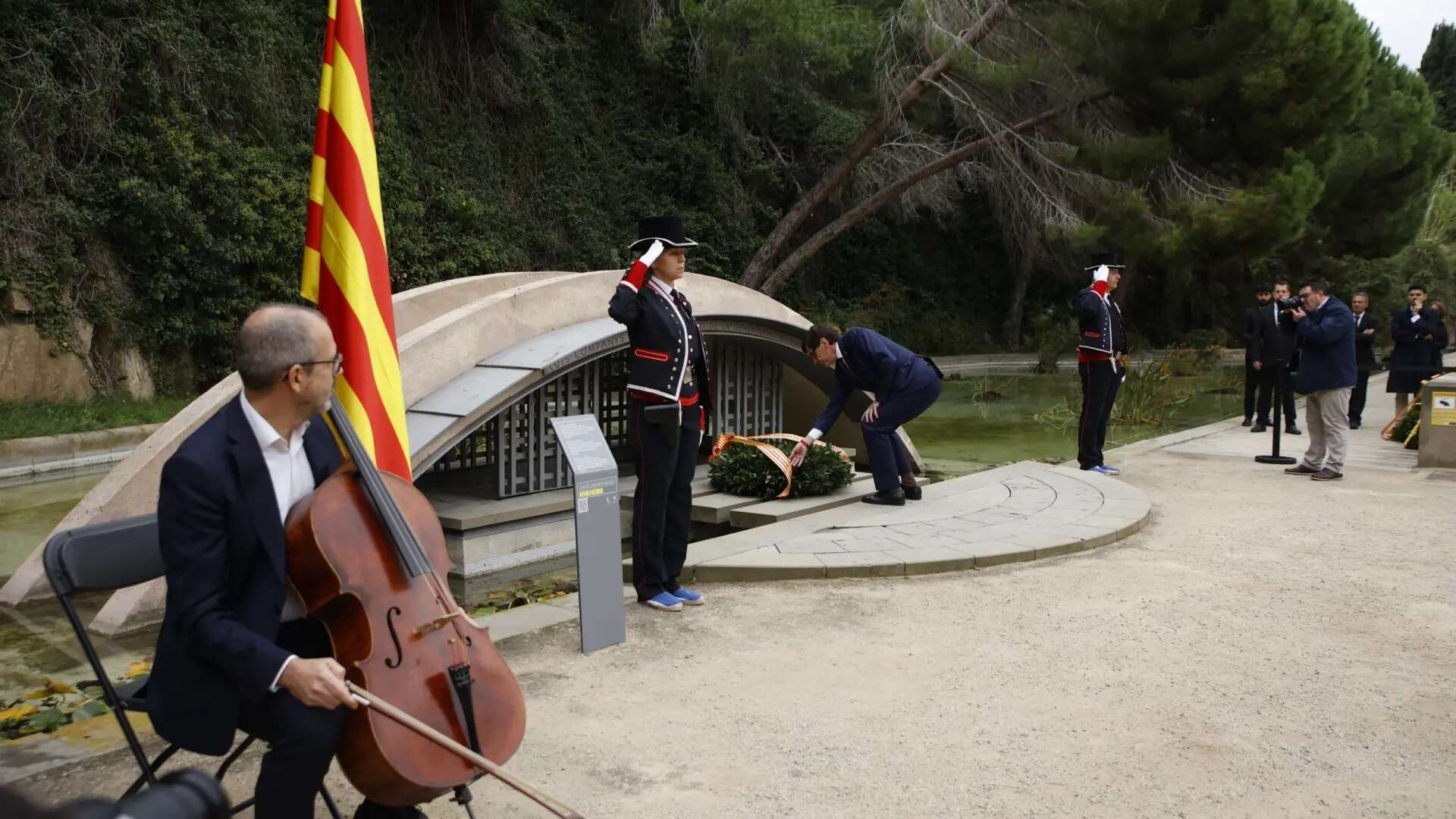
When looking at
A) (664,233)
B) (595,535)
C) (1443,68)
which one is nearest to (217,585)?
(595,535)

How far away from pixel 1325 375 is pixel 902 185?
13339mm

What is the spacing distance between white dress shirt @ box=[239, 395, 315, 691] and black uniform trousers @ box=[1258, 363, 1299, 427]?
11.2 meters

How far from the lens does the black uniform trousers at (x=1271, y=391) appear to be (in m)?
12.0

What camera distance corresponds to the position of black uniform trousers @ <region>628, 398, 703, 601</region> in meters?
5.25

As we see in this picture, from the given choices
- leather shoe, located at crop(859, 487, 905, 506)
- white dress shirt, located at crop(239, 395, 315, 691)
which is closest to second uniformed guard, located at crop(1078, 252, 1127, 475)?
leather shoe, located at crop(859, 487, 905, 506)

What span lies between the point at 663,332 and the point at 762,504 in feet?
10.0

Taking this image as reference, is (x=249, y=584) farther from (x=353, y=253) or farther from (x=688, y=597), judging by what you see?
(x=688, y=597)

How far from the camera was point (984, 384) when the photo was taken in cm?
1955

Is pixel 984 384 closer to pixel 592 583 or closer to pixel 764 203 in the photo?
pixel 764 203

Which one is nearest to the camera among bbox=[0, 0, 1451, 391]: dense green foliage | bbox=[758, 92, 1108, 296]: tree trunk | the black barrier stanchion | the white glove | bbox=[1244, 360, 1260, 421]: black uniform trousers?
the white glove

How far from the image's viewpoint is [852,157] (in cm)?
2189

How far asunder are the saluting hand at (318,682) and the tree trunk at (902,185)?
774 inches

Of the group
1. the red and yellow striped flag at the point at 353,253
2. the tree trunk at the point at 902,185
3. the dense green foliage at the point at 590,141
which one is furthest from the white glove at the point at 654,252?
the tree trunk at the point at 902,185

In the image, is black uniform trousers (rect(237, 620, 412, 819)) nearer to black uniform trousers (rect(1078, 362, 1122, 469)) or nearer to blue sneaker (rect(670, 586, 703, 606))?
blue sneaker (rect(670, 586, 703, 606))
